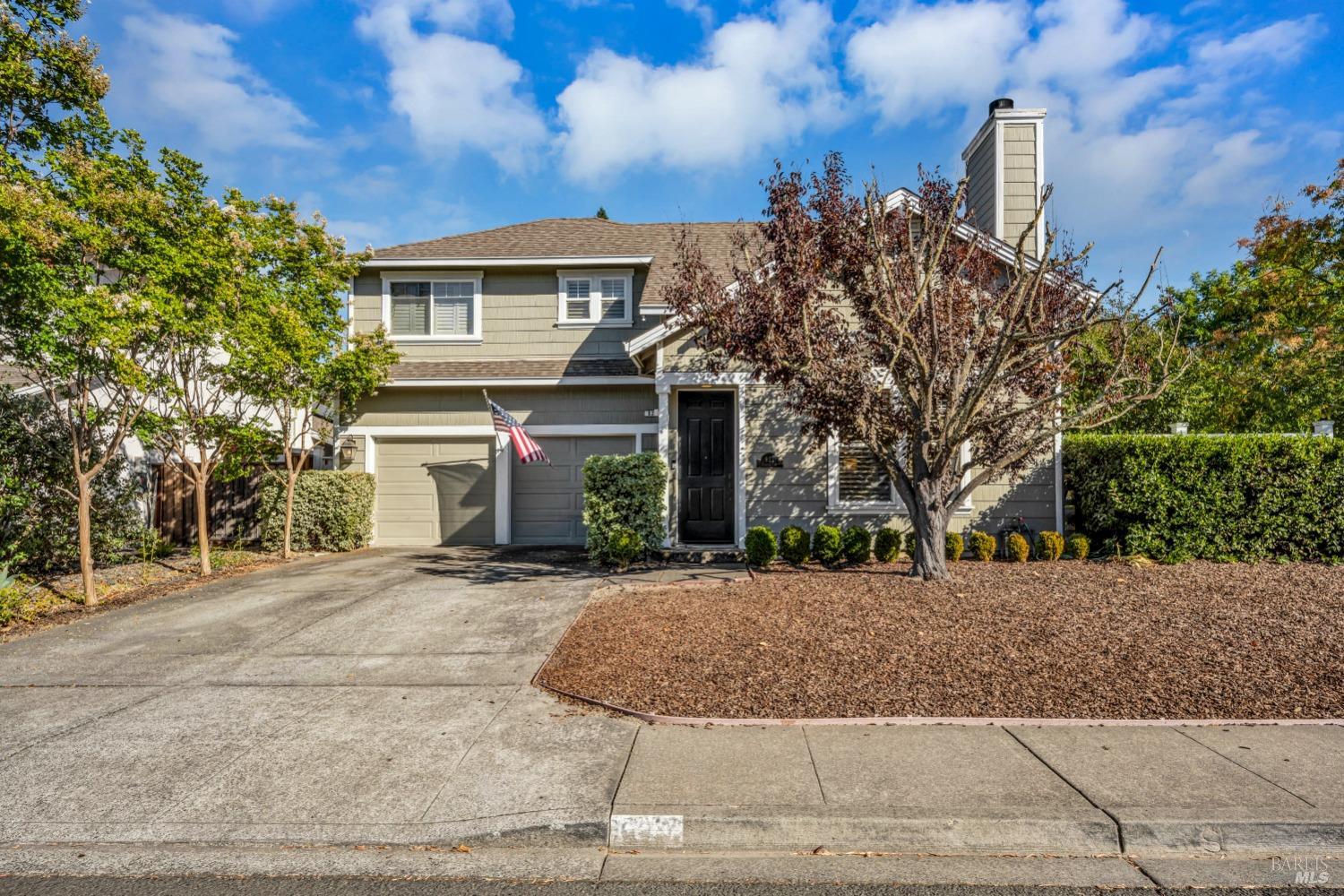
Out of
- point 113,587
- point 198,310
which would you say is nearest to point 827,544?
point 198,310

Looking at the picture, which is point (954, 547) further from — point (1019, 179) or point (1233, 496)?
point (1019, 179)

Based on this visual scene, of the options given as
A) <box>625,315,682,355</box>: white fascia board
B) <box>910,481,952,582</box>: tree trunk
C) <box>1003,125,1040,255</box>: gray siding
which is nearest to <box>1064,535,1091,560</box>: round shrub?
<box>910,481,952,582</box>: tree trunk

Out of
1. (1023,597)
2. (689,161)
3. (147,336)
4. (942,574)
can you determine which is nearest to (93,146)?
(147,336)

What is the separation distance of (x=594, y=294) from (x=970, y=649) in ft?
33.0

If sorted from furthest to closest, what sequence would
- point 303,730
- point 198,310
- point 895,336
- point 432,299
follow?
point 432,299, point 198,310, point 895,336, point 303,730

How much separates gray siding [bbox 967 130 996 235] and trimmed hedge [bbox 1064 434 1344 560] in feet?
14.1

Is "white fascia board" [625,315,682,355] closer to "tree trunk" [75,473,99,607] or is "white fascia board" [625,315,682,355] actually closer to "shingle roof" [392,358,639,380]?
"shingle roof" [392,358,639,380]

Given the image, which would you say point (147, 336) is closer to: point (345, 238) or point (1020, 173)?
point (345, 238)

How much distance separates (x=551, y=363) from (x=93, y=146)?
7.14 meters

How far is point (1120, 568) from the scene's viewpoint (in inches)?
359

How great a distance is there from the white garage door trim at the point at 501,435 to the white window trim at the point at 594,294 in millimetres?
2147

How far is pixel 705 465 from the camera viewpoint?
1173cm

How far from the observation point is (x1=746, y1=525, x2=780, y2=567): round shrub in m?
9.62

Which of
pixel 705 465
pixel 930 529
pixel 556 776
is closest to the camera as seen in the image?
pixel 556 776
